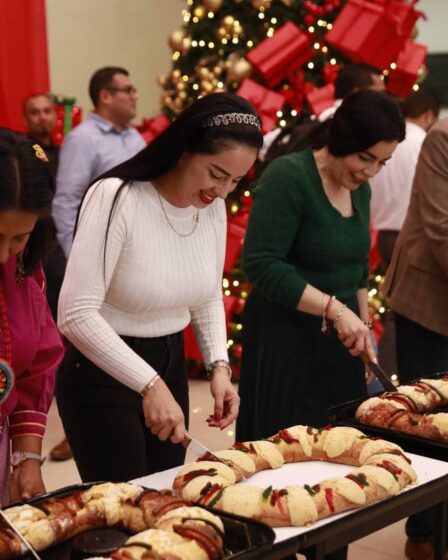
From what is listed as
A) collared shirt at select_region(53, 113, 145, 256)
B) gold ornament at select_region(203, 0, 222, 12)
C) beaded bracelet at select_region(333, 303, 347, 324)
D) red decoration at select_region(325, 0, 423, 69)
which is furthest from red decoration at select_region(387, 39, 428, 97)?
beaded bracelet at select_region(333, 303, 347, 324)

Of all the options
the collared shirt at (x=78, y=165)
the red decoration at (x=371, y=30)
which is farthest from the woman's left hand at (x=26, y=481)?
the red decoration at (x=371, y=30)

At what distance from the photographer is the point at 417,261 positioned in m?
2.70

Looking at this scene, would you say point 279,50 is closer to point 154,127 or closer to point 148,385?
point 154,127

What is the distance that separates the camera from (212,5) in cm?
499

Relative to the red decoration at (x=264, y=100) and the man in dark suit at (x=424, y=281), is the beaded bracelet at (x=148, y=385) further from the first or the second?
the red decoration at (x=264, y=100)

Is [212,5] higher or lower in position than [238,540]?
higher

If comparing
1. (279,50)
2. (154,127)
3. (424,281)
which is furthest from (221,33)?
(424,281)

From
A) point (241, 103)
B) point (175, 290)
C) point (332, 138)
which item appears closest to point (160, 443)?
point (175, 290)

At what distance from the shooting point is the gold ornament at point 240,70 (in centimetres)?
490

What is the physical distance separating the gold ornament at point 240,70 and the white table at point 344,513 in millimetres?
3388

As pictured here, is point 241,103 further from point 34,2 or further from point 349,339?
point 34,2

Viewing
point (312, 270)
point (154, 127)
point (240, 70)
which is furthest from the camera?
point (154, 127)

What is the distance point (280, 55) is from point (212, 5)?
1.65 ft

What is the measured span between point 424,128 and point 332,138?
2.74 meters
